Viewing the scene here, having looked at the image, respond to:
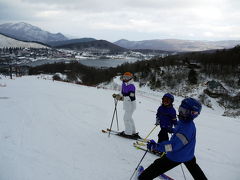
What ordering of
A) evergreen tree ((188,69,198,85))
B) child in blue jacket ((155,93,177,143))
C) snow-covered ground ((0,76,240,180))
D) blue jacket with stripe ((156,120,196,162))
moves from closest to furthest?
→ blue jacket with stripe ((156,120,196,162)) → snow-covered ground ((0,76,240,180)) → child in blue jacket ((155,93,177,143)) → evergreen tree ((188,69,198,85))

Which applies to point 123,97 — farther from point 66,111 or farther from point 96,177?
point 66,111

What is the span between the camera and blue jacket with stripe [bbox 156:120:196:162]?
9.94ft

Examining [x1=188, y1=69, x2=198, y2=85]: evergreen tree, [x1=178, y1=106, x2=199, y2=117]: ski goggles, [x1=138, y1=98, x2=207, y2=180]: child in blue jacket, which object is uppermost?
[x1=178, y1=106, x2=199, y2=117]: ski goggles

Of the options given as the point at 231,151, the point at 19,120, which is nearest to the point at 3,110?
the point at 19,120

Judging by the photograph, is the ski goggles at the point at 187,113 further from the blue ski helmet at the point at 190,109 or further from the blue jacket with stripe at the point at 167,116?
the blue jacket with stripe at the point at 167,116

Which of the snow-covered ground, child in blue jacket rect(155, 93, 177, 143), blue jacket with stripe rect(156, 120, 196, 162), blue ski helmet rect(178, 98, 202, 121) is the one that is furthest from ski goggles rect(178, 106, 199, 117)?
the snow-covered ground

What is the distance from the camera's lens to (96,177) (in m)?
3.87

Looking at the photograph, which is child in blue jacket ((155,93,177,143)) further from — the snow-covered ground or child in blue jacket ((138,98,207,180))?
child in blue jacket ((138,98,207,180))

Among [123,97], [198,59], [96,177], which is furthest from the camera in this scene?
[198,59]

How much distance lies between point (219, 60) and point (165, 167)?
52.8m

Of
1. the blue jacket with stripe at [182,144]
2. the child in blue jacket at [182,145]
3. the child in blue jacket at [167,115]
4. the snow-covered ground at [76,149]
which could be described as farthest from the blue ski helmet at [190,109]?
the snow-covered ground at [76,149]

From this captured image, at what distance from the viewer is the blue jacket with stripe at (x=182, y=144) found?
3.03m

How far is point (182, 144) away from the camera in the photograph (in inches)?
119

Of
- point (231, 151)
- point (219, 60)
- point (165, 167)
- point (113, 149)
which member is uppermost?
point (219, 60)
